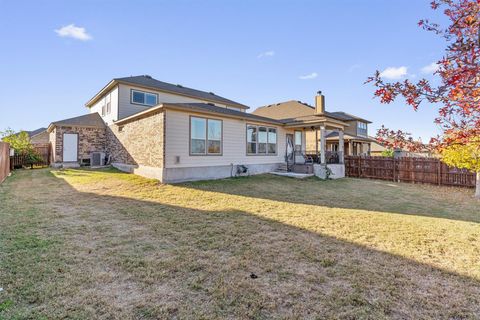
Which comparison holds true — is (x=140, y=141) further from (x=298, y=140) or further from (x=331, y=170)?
(x=331, y=170)

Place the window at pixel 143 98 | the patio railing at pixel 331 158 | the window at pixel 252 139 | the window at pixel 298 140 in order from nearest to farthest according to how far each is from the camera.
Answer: the window at pixel 252 139 → the window at pixel 143 98 → the patio railing at pixel 331 158 → the window at pixel 298 140

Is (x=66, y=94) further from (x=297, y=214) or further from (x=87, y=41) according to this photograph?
(x=297, y=214)

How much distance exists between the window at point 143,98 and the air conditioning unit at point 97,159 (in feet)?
13.6

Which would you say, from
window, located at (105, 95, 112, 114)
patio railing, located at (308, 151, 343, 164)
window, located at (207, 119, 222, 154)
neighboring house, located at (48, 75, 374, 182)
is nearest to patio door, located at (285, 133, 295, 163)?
neighboring house, located at (48, 75, 374, 182)

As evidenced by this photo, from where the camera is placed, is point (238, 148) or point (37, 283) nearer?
point (37, 283)

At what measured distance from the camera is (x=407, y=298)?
2580 millimetres

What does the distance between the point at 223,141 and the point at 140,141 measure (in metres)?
4.01

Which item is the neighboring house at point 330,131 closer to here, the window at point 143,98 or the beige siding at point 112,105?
the window at point 143,98

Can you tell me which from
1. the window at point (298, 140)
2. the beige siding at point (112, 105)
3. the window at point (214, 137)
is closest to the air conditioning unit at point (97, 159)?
the beige siding at point (112, 105)

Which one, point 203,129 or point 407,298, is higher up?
point 203,129

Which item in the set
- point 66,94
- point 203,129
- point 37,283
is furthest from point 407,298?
point 66,94

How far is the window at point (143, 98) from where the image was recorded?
49.7 ft

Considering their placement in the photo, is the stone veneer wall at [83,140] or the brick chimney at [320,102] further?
the brick chimney at [320,102]

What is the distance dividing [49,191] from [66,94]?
59.7 feet
